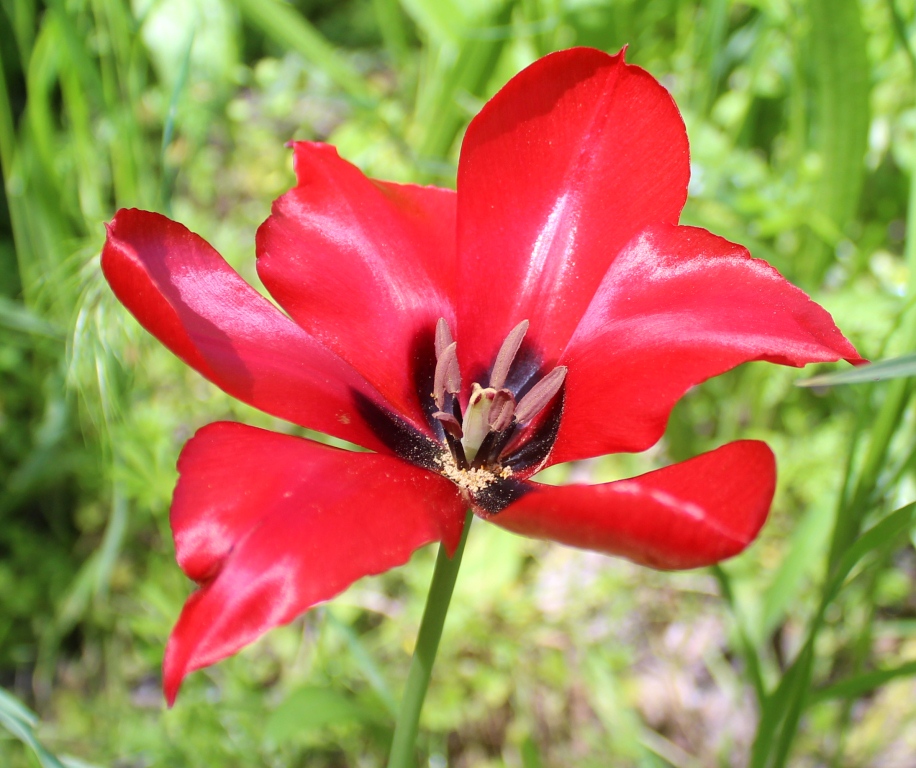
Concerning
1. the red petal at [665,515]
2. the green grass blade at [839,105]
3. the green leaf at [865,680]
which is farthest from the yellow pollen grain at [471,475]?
the green grass blade at [839,105]

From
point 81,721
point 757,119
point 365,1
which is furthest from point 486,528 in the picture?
point 365,1

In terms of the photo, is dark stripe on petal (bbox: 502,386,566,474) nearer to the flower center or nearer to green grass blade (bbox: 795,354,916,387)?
the flower center

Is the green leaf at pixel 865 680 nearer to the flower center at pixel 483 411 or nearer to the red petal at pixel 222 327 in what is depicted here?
the flower center at pixel 483 411

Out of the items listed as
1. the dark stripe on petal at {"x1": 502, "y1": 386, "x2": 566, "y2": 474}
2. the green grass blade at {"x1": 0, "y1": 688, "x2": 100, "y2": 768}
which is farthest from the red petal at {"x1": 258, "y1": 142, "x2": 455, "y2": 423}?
the green grass blade at {"x1": 0, "y1": 688, "x2": 100, "y2": 768}

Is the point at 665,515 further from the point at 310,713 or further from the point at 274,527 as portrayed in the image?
the point at 310,713

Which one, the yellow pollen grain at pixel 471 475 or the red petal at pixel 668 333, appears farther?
the yellow pollen grain at pixel 471 475

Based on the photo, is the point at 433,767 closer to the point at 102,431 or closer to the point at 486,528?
the point at 486,528
